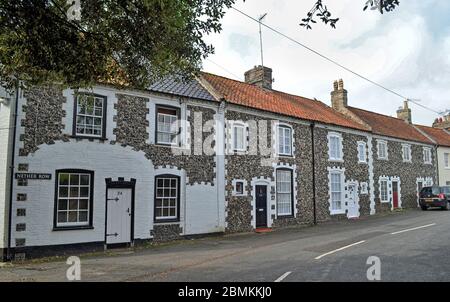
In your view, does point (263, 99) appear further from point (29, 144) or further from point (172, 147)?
point (29, 144)

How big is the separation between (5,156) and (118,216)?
14.7ft

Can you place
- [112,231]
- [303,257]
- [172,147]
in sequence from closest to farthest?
A: [303,257]
[112,231]
[172,147]

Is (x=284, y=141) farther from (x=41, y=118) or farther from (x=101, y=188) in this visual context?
(x=41, y=118)

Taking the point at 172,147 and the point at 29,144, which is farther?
the point at 172,147

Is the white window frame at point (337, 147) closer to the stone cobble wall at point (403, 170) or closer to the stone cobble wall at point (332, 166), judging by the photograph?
the stone cobble wall at point (332, 166)

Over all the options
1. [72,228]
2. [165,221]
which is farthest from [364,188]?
[72,228]

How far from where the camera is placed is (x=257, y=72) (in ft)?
86.4

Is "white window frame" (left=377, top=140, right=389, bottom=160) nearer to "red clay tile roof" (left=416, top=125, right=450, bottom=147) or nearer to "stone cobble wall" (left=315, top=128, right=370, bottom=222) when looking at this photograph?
"stone cobble wall" (left=315, top=128, right=370, bottom=222)

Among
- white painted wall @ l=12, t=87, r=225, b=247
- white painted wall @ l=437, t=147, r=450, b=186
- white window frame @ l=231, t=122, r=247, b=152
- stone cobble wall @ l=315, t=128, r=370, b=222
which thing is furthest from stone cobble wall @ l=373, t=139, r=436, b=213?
white painted wall @ l=12, t=87, r=225, b=247

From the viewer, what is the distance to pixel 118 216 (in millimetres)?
14922

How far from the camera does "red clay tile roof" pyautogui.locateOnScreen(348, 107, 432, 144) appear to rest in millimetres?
31150

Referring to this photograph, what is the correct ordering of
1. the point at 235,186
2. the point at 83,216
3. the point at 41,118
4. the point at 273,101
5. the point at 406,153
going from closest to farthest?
1. the point at 41,118
2. the point at 83,216
3. the point at 235,186
4. the point at 273,101
5. the point at 406,153
